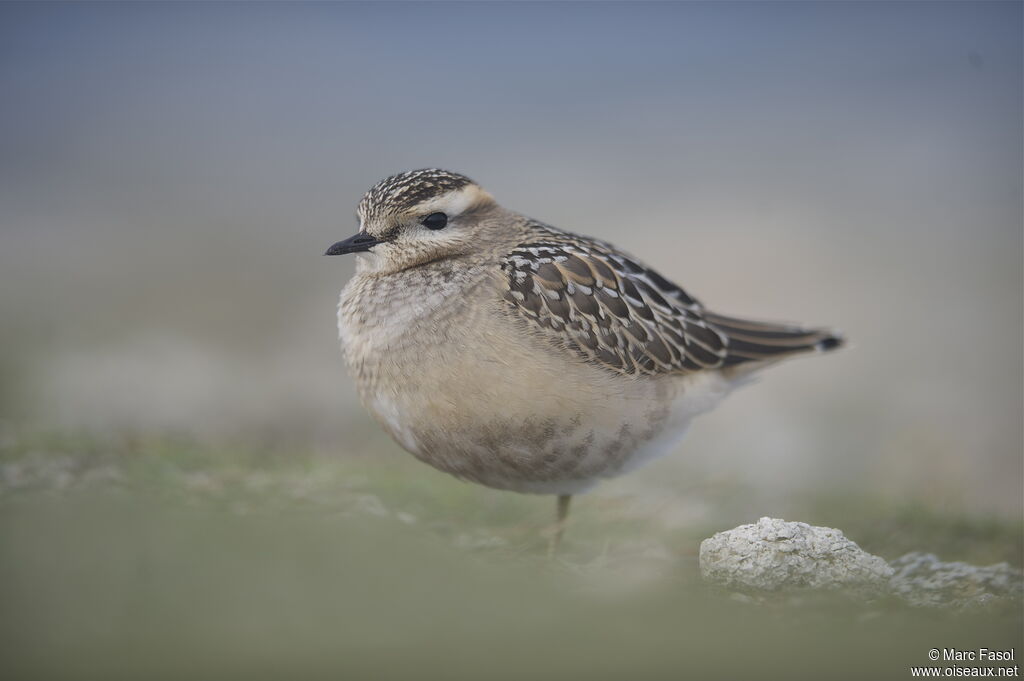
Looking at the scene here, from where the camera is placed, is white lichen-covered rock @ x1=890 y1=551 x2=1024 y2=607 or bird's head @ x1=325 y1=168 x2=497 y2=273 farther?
bird's head @ x1=325 y1=168 x2=497 y2=273

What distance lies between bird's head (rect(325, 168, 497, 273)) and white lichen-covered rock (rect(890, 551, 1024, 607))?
483 centimetres

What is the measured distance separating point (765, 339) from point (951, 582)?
304cm

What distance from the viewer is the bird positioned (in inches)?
319

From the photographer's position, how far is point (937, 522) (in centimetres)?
1145

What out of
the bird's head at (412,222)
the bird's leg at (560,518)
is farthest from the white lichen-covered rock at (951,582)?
the bird's head at (412,222)

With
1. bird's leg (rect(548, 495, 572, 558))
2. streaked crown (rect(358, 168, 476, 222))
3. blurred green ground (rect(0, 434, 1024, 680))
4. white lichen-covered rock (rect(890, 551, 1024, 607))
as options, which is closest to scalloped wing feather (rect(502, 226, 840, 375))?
streaked crown (rect(358, 168, 476, 222))

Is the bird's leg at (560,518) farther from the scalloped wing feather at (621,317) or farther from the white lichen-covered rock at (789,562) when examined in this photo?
the white lichen-covered rock at (789,562)

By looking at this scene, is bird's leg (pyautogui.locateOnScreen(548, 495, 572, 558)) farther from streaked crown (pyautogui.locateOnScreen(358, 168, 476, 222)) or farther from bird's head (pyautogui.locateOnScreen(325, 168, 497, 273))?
streaked crown (pyautogui.locateOnScreen(358, 168, 476, 222))

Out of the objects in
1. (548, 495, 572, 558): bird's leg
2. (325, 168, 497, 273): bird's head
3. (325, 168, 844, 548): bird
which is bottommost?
(548, 495, 572, 558): bird's leg

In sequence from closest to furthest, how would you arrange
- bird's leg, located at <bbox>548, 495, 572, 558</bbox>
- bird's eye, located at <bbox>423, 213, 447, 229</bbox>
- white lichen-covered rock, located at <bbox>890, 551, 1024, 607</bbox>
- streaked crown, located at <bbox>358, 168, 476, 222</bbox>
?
white lichen-covered rock, located at <bbox>890, 551, 1024, 607</bbox> < streaked crown, located at <bbox>358, 168, 476, 222</bbox> < bird's eye, located at <bbox>423, 213, 447, 229</bbox> < bird's leg, located at <bbox>548, 495, 572, 558</bbox>

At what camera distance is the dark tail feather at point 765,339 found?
398 inches

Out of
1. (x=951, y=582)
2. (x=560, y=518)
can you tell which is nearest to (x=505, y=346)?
(x=560, y=518)

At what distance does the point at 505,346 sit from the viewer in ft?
26.7

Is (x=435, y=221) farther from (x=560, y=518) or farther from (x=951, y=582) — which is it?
(x=951, y=582)
